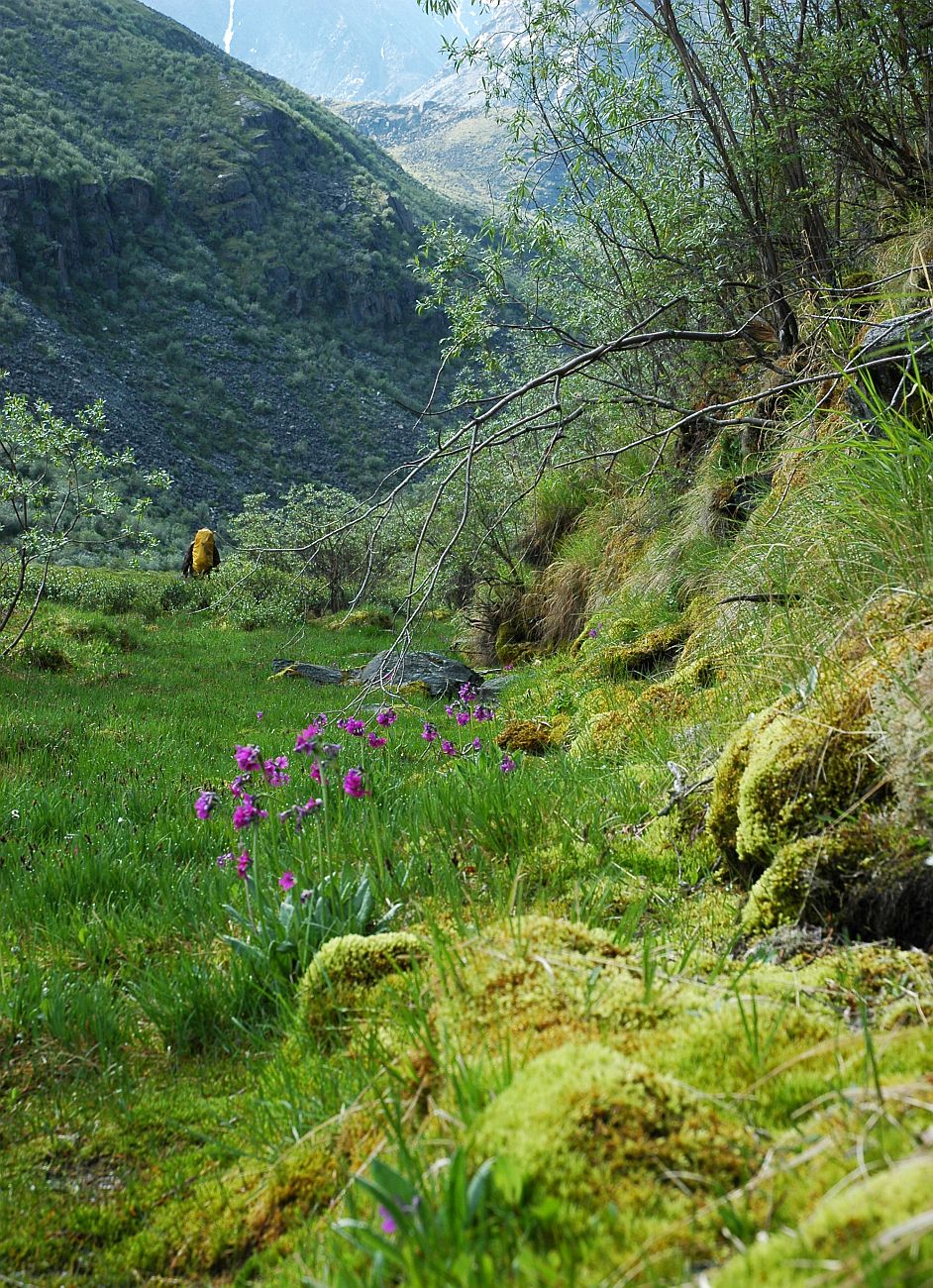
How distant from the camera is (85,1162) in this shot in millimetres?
1897

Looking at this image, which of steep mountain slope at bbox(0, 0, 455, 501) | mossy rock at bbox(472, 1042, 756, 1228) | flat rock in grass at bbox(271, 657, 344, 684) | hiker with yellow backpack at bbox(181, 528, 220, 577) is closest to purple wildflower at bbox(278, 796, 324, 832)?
mossy rock at bbox(472, 1042, 756, 1228)

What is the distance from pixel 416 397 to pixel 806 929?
69806mm

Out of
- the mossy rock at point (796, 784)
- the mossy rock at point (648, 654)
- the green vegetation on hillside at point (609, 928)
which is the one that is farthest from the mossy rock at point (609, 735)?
the mossy rock at point (796, 784)

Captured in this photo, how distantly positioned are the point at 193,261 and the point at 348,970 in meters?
77.5

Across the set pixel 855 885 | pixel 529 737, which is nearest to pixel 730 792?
pixel 855 885

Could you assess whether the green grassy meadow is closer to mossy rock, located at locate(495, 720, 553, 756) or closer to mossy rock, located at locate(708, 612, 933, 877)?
mossy rock, located at locate(708, 612, 933, 877)

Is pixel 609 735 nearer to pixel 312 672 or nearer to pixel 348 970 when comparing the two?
pixel 348 970

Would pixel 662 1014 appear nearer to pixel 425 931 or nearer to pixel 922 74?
pixel 425 931

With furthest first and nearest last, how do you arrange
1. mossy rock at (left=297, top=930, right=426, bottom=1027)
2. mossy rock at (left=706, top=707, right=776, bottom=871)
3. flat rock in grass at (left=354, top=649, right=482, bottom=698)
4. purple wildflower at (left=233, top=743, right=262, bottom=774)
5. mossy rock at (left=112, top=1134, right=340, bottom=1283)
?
flat rock in grass at (left=354, top=649, right=482, bottom=698)
purple wildflower at (left=233, top=743, right=262, bottom=774)
mossy rock at (left=706, top=707, right=776, bottom=871)
mossy rock at (left=297, top=930, right=426, bottom=1027)
mossy rock at (left=112, top=1134, right=340, bottom=1283)

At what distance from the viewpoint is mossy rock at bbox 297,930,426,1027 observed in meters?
2.08

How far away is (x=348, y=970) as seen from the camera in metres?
2.14

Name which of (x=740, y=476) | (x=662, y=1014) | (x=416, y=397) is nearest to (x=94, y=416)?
(x=740, y=476)

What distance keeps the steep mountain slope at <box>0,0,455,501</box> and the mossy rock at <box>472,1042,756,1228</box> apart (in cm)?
5019

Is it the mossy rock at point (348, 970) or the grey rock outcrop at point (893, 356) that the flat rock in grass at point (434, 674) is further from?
the mossy rock at point (348, 970)
